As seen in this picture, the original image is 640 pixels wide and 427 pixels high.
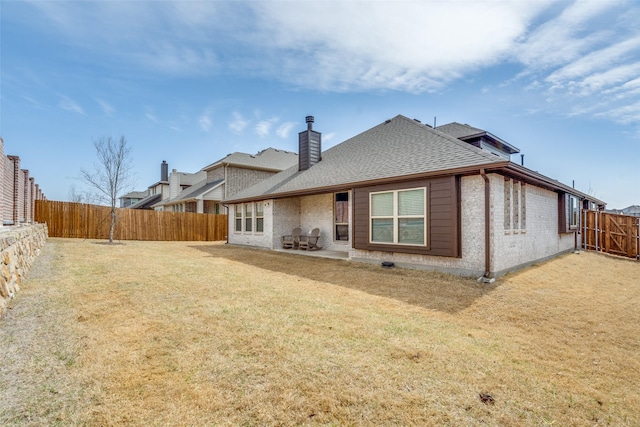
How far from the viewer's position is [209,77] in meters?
12.2

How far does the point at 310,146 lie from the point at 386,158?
212 inches

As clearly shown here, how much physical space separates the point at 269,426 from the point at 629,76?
1465 cm

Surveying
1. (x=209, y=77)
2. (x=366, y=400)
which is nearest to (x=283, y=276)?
(x=366, y=400)

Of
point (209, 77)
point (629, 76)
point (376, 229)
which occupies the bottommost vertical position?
point (376, 229)

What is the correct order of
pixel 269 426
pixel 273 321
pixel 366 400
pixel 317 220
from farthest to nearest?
pixel 317 220, pixel 273 321, pixel 366 400, pixel 269 426

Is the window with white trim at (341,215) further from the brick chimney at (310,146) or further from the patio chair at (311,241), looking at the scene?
the brick chimney at (310,146)

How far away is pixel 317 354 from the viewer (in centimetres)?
326

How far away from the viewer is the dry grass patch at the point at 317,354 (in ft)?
7.77

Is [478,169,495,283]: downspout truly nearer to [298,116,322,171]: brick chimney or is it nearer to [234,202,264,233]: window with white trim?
[298,116,322,171]: brick chimney

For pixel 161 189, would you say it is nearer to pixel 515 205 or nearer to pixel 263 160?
pixel 263 160

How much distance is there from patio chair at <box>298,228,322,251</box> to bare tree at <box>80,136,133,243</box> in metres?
10.7

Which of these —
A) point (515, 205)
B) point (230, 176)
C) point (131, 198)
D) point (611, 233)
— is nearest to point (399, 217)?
point (515, 205)

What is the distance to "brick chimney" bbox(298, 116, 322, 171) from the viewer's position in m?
14.7

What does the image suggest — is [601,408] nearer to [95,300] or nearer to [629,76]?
[95,300]
